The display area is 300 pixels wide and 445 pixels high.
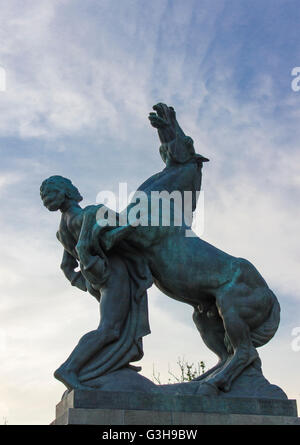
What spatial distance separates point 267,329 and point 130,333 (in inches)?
71.7

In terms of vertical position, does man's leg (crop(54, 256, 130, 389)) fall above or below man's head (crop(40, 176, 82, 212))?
below

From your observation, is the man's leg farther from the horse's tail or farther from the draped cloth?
the horse's tail

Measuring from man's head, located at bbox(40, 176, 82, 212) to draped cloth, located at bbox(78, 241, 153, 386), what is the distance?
3.15 ft

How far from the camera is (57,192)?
26.5 ft

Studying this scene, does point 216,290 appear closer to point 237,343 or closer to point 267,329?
point 237,343

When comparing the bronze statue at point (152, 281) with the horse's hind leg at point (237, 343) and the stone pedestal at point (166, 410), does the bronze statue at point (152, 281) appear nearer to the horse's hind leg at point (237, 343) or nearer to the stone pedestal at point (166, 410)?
the horse's hind leg at point (237, 343)

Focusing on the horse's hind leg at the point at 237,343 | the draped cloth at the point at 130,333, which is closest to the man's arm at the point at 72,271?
the draped cloth at the point at 130,333

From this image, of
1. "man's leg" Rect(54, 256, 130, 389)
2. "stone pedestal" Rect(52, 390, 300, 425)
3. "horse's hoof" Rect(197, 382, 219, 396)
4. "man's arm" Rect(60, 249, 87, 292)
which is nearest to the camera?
"stone pedestal" Rect(52, 390, 300, 425)

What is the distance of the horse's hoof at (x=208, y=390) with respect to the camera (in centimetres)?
727

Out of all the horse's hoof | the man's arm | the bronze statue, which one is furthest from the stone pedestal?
the man's arm

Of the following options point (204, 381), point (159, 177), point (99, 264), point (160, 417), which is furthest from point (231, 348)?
point (159, 177)

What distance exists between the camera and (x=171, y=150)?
8805 millimetres

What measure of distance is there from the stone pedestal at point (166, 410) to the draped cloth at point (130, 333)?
0.36 metres

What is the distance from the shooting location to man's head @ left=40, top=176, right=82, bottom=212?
8.05 metres
